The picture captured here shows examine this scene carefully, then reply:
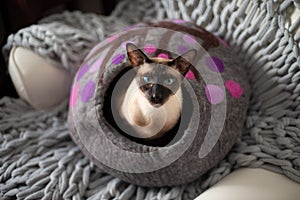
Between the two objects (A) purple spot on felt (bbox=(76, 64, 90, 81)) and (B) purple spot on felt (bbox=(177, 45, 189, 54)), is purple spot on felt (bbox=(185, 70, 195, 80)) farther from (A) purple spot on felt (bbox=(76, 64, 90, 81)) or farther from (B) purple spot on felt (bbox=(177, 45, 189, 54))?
(A) purple spot on felt (bbox=(76, 64, 90, 81))

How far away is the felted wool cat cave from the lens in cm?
75

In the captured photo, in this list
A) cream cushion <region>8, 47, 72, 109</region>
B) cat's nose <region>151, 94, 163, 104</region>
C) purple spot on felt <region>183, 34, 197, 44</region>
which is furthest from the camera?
cream cushion <region>8, 47, 72, 109</region>

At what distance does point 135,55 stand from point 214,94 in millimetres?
156

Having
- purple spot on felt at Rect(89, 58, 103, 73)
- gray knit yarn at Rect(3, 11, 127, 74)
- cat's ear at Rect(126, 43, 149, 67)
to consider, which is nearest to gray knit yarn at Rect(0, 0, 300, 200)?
gray knit yarn at Rect(3, 11, 127, 74)

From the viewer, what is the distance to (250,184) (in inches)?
28.5

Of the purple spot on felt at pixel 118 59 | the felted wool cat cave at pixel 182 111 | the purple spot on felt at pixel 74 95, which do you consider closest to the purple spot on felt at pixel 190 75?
the felted wool cat cave at pixel 182 111

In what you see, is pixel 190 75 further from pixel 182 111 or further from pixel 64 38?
pixel 64 38

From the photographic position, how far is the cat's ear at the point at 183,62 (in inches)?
29.3

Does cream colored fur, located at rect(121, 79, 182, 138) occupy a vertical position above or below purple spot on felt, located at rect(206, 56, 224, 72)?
below

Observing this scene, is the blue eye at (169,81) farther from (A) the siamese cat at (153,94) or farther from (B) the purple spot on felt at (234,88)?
(B) the purple spot on felt at (234,88)

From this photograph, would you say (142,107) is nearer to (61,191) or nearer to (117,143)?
(117,143)

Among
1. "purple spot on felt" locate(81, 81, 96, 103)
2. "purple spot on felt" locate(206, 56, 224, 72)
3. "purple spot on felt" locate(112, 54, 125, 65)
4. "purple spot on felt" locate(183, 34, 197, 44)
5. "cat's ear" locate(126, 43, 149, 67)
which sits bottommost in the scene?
"purple spot on felt" locate(81, 81, 96, 103)

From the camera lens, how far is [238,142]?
2.69ft

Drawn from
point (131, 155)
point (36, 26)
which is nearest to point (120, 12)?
point (36, 26)
